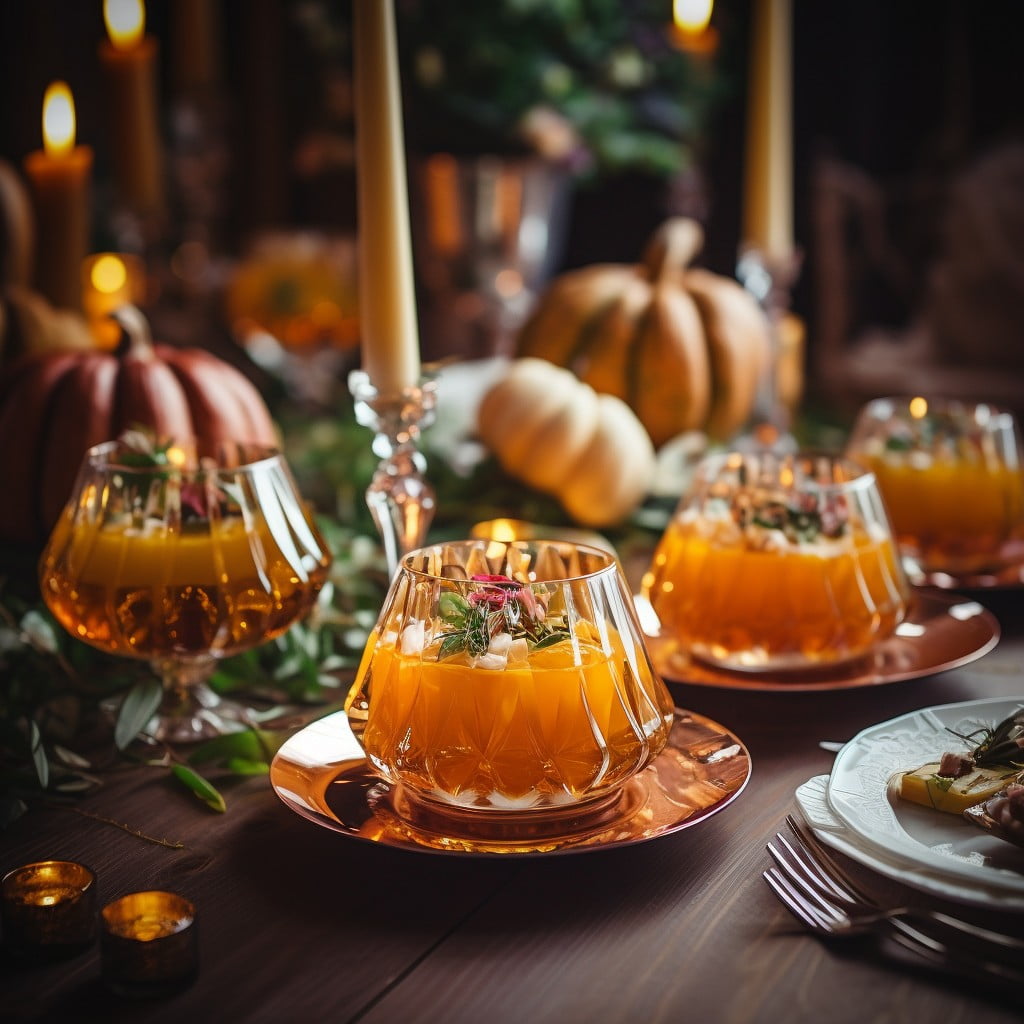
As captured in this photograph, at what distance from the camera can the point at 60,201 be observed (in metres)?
2.38

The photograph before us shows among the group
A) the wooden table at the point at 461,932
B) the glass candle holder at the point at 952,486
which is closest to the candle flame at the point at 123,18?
the glass candle holder at the point at 952,486

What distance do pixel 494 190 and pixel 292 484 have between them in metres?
1.96

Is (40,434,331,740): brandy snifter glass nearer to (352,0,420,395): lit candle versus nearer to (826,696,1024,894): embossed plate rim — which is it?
(352,0,420,395): lit candle

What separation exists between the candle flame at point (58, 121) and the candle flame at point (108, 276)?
130 cm

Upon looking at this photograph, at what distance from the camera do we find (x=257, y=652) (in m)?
1.58

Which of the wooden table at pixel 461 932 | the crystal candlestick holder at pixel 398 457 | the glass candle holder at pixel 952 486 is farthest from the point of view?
the glass candle holder at pixel 952 486

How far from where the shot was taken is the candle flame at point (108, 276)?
3.61m

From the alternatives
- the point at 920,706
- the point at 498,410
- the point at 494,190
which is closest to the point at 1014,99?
the point at 494,190

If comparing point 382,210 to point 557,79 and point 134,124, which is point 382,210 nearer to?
point 134,124

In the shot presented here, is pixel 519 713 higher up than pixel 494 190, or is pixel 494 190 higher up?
pixel 494 190

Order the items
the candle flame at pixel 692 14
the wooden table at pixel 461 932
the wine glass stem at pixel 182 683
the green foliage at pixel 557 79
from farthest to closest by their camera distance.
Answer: the green foliage at pixel 557 79 < the candle flame at pixel 692 14 < the wine glass stem at pixel 182 683 < the wooden table at pixel 461 932

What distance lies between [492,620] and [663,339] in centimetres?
151

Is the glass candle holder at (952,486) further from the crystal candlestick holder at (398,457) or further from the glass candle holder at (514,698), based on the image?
the glass candle holder at (514,698)

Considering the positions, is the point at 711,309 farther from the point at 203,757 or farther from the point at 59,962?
the point at 59,962
